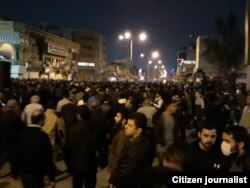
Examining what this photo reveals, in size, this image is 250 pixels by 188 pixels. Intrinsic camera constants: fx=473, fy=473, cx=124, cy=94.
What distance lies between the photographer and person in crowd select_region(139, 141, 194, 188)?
3658 mm

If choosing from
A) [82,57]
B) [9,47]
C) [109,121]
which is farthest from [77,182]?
[82,57]

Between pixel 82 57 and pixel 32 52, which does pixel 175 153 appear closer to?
pixel 32 52

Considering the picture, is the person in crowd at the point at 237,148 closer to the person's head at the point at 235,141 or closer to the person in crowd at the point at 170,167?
the person's head at the point at 235,141

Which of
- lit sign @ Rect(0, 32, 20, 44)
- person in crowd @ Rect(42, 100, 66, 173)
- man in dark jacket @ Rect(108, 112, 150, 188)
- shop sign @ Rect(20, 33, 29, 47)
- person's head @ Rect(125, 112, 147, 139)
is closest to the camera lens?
man in dark jacket @ Rect(108, 112, 150, 188)

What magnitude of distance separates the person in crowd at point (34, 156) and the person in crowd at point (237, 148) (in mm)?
2379

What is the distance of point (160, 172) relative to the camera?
371cm

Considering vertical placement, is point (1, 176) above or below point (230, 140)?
below

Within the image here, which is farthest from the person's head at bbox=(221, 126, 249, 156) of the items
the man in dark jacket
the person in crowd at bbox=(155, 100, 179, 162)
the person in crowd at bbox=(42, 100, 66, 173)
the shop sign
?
the shop sign

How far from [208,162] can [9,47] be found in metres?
58.7

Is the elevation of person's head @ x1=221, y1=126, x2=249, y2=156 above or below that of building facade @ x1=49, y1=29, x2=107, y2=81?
below

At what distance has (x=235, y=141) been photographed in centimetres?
551

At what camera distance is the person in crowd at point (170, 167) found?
3658mm

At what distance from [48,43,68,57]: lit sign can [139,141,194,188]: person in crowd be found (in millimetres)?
77175

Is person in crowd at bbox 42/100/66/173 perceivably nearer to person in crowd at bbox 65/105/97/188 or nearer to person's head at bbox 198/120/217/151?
person in crowd at bbox 65/105/97/188
